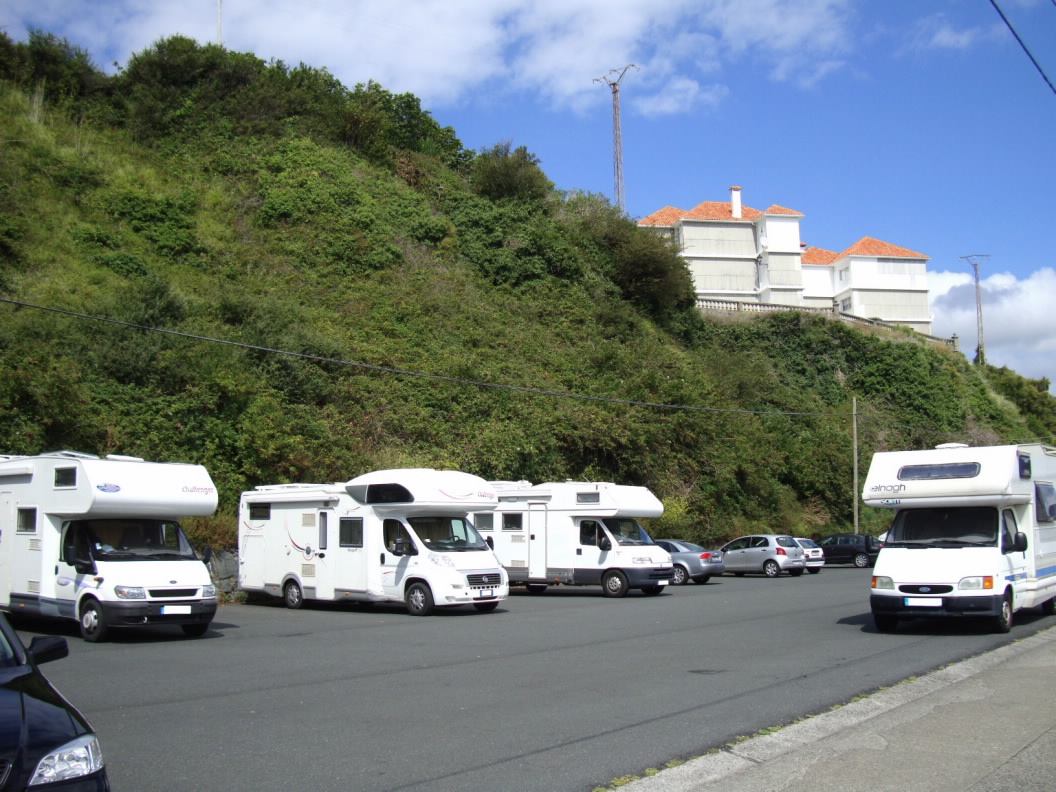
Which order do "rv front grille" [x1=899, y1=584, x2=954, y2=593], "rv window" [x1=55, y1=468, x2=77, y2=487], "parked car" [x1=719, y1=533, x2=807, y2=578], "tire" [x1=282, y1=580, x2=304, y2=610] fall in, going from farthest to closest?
"parked car" [x1=719, y1=533, x2=807, y2=578] < "tire" [x1=282, y1=580, x2=304, y2=610] < "rv window" [x1=55, y1=468, x2=77, y2=487] < "rv front grille" [x1=899, y1=584, x2=954, y2=593]

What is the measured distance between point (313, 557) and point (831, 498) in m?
31.3

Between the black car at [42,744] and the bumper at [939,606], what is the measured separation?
1239 cm

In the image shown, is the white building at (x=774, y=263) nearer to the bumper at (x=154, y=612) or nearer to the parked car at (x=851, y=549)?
the parked car at (x=851, y=549)

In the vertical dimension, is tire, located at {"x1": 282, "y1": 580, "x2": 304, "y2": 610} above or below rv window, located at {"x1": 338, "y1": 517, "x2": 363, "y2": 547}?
below

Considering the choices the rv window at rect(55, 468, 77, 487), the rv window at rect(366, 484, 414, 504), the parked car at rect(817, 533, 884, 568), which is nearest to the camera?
the rv window at rect(55, 468, 77, 487)

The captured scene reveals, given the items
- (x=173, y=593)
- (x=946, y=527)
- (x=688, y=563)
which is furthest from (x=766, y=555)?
(x=173, y=593)

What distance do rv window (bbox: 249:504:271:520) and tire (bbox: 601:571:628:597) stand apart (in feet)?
27.4

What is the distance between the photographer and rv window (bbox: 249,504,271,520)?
21.0 m

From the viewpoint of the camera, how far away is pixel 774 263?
243 ft

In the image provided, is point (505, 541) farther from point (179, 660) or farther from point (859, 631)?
point (179, 660)

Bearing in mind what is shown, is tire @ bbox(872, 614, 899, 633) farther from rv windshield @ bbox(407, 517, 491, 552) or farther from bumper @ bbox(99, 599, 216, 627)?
bumper @ bbox(99, 599, 216, 627)

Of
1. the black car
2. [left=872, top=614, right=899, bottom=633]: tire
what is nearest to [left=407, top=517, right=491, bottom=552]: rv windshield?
[left=872, top=614, right=899, bottom=633]: tire

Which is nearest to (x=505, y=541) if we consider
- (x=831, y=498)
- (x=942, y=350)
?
(x=831, y=498)

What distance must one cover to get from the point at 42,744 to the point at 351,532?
14825 millimetres
